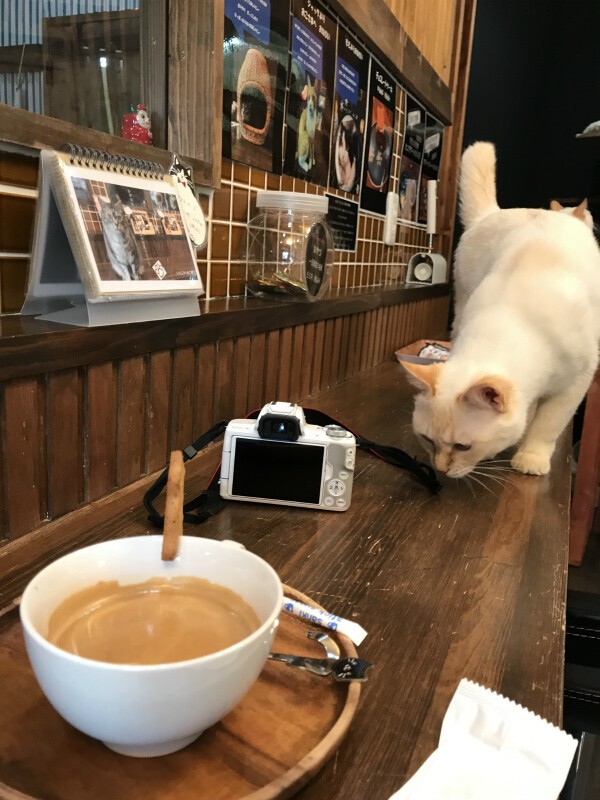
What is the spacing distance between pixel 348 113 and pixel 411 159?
2.53ft

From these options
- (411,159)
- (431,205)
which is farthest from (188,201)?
(431,205)

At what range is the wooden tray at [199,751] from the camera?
39cm

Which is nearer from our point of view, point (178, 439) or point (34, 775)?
point (34, 775)

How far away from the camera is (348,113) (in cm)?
183

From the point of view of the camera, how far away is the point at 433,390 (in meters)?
1.18

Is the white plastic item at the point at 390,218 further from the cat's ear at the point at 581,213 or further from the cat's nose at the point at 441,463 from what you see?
the cat's nose at the point at 441,463

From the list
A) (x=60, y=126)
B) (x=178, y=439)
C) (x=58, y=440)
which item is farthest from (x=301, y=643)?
(x=60, y=126)

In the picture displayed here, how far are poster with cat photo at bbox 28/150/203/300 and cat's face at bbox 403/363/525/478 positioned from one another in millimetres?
502

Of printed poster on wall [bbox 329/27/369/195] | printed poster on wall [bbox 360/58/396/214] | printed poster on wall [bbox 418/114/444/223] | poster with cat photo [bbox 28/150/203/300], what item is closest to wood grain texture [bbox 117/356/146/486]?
poster with cat photo [bbox 28/150/203/300]

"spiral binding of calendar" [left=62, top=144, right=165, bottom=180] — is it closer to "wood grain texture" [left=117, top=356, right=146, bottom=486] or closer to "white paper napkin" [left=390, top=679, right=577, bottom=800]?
"wood grain texture" [left=117, top=356, right=146, bottom=486]

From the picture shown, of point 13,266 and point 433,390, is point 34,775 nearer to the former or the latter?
point 13,266

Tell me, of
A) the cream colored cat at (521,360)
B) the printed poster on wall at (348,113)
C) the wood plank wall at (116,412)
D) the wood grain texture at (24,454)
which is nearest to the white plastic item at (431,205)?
the printed poster on wall at (348,113)

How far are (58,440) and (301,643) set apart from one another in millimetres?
402

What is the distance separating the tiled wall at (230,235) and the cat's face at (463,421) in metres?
0.44
